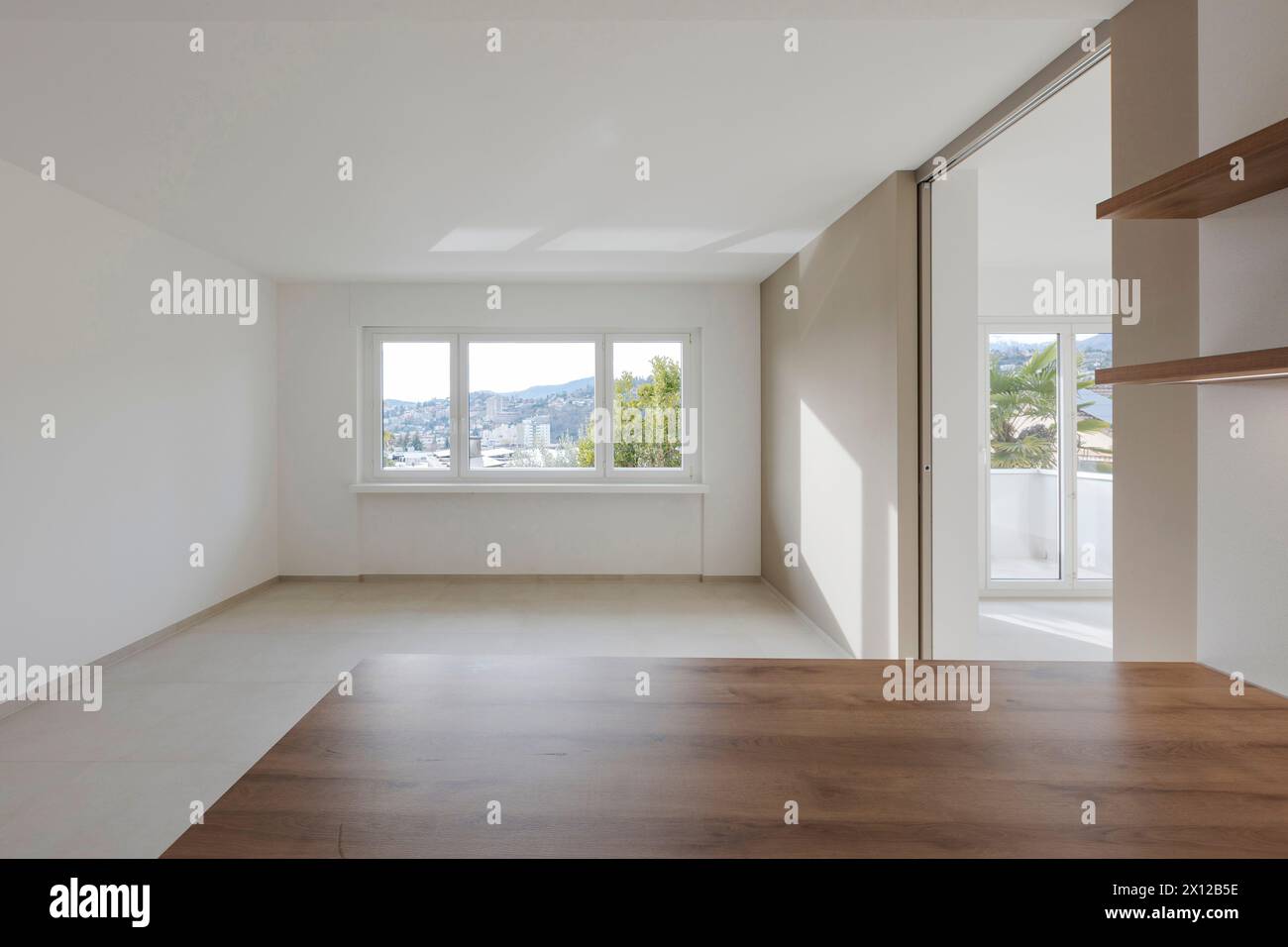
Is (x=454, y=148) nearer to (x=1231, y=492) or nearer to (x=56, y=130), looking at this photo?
(x=56, y=130)

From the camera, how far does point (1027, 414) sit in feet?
17.9

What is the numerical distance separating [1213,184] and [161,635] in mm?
5310

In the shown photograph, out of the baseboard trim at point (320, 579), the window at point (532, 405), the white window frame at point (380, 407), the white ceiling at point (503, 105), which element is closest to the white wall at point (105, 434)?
the white ceiling at point (503, 105)

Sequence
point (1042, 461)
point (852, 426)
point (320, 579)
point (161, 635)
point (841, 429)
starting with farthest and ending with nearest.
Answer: point (320, 579), point (1042, 461), point (161, 635), point (841, 429), point (852, 426)

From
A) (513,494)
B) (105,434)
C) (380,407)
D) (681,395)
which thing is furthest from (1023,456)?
(105,434)

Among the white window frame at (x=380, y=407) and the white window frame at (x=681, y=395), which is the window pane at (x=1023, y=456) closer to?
the white window frame at (x=681, y=395)

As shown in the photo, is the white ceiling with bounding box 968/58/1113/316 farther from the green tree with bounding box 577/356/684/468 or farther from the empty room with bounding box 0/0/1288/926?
the green tree with bounding box 577/356/684/468

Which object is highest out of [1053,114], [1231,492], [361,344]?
[1053,114]

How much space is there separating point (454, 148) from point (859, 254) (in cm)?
218

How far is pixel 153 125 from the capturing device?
291 centimetres

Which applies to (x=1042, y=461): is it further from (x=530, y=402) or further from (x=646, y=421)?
(x=530, y=402)

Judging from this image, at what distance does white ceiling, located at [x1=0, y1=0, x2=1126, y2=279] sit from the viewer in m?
2.21

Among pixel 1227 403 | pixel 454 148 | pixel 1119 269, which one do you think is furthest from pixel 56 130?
pixel 1227 403

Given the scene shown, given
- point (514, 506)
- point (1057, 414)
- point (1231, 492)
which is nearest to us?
point (1231, 492)
